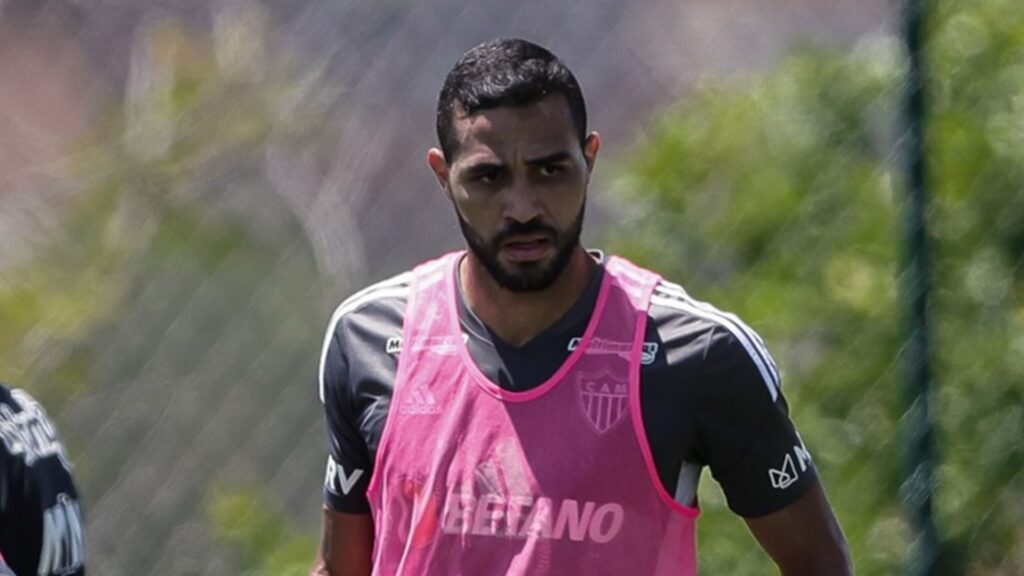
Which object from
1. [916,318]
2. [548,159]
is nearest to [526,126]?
[548,159]

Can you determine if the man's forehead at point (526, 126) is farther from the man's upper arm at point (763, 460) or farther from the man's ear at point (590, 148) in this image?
the man's upper arm at point (763, 460)

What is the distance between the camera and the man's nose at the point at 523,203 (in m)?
3.60

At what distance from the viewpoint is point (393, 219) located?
18.9 ft

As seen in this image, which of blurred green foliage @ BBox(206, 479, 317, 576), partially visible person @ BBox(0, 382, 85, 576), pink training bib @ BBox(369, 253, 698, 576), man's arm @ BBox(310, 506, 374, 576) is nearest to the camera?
partially visible person @ BBox(0, 382, 85, 576)

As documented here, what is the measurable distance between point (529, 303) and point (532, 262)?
10 cm

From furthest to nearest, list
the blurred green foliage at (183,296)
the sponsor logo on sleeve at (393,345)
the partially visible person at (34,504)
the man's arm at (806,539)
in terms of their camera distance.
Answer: the blurred green foliage at (183,296) < the sponsor logo on sleeve at (393,345) < the man's arm at (806,539) < the partially visible person at (34,504)

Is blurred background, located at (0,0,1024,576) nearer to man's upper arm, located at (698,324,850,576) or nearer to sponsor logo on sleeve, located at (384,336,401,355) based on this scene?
man's upper arm, located at (698,324,850,576)

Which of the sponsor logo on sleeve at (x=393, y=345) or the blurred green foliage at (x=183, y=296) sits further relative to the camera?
the blurred green foliage at (x=183, y=296)

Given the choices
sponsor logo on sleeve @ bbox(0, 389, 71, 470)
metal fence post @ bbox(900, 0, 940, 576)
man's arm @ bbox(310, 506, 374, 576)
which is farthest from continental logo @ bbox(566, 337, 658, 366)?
metal fence post @ bbox(900, 0, 940, 576)

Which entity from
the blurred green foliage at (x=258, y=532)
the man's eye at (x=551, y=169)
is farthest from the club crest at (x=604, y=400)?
the blurred green foliage at (x=258, y=532)

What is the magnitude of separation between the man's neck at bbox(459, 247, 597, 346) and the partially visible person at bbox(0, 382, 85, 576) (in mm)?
799

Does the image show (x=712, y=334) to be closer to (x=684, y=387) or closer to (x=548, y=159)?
(x=684, y=387)

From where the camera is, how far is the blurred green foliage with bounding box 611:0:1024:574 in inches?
192

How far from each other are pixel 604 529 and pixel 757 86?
1.94 meters
